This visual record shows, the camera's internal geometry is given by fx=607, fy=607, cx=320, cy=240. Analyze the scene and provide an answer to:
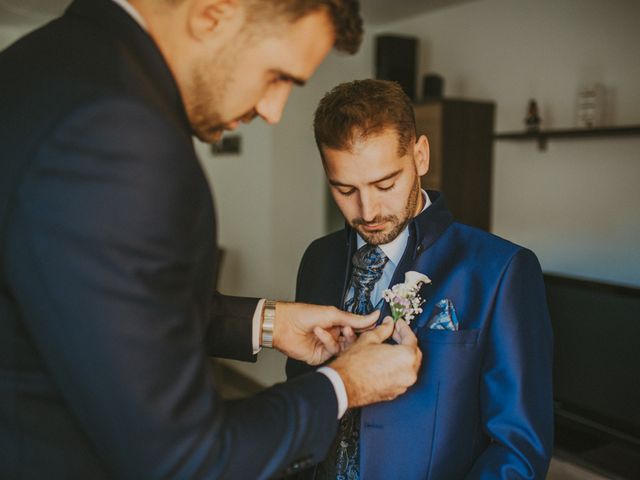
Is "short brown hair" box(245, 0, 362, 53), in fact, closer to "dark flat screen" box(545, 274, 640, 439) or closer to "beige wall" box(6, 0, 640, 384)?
"dark flat screen" box(545, 274, 640, 439)

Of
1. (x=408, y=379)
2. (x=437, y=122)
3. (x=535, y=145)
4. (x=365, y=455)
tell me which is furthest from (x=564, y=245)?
(x=408, y=379)

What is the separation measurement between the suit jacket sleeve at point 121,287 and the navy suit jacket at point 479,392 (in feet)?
2.27

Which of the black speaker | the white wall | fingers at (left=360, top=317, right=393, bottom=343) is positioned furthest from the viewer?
the black speaker

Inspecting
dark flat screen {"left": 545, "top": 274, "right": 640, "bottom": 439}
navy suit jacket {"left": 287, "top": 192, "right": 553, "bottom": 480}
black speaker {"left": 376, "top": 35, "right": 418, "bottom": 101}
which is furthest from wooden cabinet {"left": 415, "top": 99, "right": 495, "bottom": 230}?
navy suit jacket {"left": 287, "top": 192, "right": 553, "bottom": 480}

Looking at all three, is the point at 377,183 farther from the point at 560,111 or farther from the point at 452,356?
the point at 560,111

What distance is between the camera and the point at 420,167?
169cm

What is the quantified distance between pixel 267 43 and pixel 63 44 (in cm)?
26

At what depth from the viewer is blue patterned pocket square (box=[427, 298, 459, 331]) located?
1407 mm

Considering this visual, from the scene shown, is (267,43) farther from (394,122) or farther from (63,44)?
(394,122)

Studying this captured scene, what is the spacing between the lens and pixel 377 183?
1.58 metres

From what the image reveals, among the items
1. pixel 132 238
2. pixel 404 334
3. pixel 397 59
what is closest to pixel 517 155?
pixel 397 59

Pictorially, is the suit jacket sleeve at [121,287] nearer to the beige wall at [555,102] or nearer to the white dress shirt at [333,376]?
the white dress shirt at [333,376]

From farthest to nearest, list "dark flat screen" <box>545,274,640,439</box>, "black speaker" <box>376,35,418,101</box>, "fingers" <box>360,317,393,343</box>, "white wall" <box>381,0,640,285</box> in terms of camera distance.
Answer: "black speaker" <box>376,35,418,101</box> < "white wall" <box>381,0,640,285</box> < "dark flat screen" <box>545,274,640,439</box> < "fingers" <box>360,317,393,343</box>

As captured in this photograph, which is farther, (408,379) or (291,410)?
(408,379)
